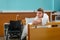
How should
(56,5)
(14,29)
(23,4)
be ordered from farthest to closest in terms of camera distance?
(56,5) < (23,4) < (14,29)

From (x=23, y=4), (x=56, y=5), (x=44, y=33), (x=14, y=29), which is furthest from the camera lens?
(x=56, y=5)

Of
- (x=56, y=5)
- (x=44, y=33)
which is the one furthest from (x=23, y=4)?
(x=44, y=33)

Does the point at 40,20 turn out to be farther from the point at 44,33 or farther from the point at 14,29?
the point at 14,29

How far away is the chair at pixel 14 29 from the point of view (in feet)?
13.5

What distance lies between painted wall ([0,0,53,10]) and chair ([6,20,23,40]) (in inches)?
82.1

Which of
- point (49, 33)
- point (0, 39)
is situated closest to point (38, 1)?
point (0, 39)

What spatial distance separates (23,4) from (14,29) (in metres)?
2.18

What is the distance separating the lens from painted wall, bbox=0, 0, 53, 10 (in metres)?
6.14

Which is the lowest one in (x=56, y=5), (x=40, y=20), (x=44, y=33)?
(x=44, y=33)

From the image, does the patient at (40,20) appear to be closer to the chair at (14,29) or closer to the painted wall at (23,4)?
the chair at (14,29)

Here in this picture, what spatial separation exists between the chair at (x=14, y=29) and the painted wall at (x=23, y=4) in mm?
2086

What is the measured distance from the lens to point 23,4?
6242 mm

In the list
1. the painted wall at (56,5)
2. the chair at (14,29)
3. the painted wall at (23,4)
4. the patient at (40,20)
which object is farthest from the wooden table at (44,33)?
the painted wall at (56,5)

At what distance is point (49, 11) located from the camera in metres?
6.08
